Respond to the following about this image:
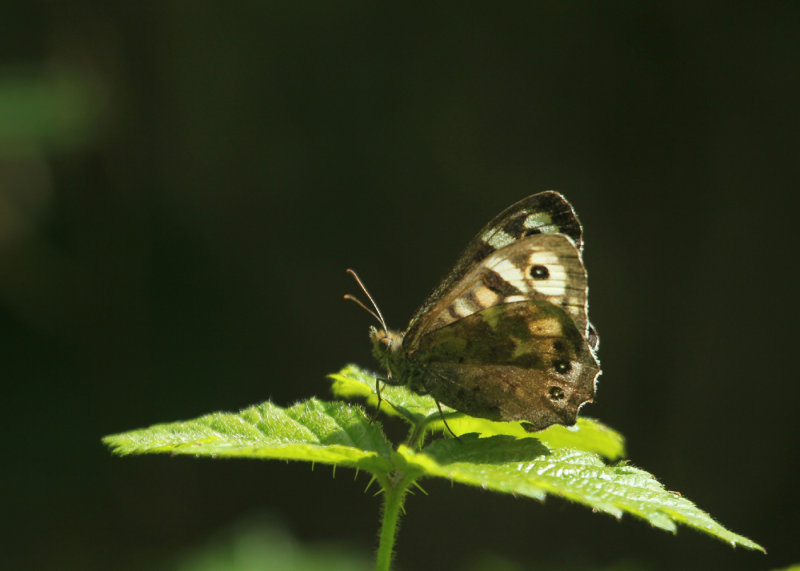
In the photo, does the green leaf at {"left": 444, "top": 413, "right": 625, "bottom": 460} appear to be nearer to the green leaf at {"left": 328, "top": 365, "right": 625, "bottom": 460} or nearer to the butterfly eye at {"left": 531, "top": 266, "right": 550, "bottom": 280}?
the green leaf at {"left": 328, "top": 365, "right": 625, "bottom": 460}

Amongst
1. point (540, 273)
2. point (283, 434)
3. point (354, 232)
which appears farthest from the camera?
point (354, 232)

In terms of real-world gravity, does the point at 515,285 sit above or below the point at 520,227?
below

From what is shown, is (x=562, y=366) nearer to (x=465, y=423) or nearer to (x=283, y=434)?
(x=465, y=423)

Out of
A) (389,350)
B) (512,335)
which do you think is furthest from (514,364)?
(389,350)

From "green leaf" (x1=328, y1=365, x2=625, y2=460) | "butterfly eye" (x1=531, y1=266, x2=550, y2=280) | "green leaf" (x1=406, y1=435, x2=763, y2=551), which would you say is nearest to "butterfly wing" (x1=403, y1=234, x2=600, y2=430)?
"butterfly eye" (x1=531, y1=266, x2=550, y2=280)

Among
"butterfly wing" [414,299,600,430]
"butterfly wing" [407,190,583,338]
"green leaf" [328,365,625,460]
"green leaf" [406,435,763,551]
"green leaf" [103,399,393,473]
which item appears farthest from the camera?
"butterfly wing" [407,190,583,338]

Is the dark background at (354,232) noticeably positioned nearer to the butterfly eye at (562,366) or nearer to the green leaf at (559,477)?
the butterfly eye at (562,366)
